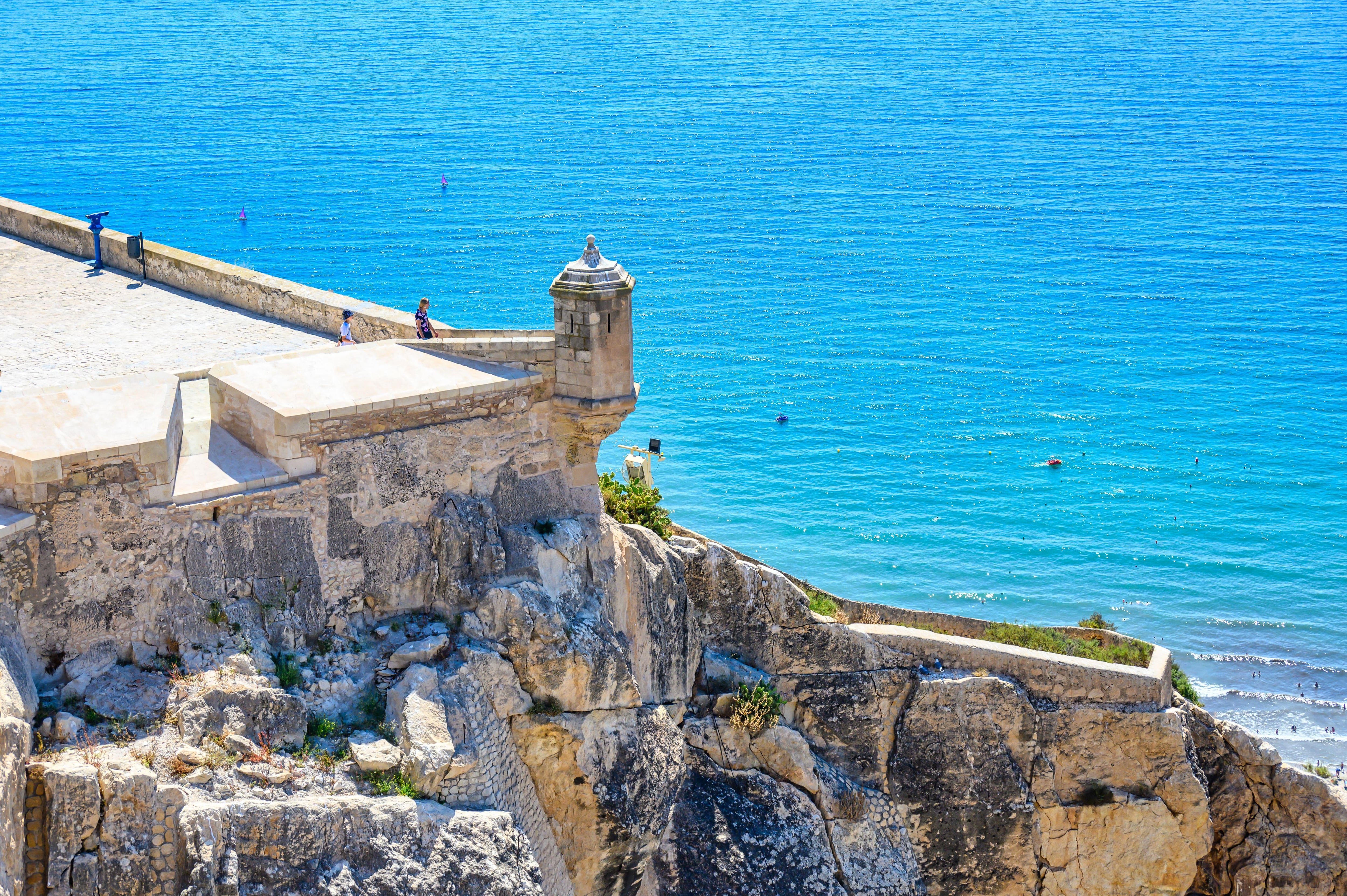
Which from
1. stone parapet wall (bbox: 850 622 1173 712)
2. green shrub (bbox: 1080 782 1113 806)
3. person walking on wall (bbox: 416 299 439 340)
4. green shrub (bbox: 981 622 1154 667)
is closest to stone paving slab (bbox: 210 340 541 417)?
person walking on wall (bbox: 416 299 439 340)

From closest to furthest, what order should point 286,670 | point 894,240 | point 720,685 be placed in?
point 286,670 < point 720,685 < point 894,240

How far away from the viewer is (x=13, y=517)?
48.0 feet

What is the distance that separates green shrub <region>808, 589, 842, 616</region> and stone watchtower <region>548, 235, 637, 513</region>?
6.78 metres

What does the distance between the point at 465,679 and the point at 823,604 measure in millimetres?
9981

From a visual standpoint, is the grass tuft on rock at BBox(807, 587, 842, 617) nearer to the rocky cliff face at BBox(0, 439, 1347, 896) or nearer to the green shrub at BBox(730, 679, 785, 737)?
the rocky cliff face at BBox(0, 439, 1347, 896)

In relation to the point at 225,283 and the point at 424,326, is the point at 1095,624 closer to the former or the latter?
the point at 424,326

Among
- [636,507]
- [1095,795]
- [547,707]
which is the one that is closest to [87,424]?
[547,707]

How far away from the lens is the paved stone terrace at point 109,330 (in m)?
20.6

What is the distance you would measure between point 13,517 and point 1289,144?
88.9 metres

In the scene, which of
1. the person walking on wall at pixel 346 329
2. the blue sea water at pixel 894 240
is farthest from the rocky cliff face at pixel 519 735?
the blue sea water at pixel 894 240

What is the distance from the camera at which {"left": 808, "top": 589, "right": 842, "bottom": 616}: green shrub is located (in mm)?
25297

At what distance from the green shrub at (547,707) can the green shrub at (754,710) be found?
163 inches

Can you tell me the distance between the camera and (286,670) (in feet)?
53.4

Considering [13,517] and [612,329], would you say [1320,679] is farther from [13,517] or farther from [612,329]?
[13,517]
